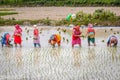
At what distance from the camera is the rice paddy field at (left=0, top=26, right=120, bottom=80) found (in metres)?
15.8

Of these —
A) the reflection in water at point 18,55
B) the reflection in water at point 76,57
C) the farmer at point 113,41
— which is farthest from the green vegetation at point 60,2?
the reflection in water at point 76,57

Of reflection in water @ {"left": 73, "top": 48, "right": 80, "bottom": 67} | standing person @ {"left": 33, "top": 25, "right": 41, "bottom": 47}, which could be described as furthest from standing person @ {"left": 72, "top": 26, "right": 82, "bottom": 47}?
standing person @ {"left": 33, "top": 25, "right": 41, "bottom": 47}

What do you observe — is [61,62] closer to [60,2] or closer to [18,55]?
[18,55]

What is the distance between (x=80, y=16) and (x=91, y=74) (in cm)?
2118

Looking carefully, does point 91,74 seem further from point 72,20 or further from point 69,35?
point 72,20

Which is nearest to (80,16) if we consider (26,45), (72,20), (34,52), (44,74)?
(72,20)

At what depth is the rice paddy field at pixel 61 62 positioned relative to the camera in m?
15.8

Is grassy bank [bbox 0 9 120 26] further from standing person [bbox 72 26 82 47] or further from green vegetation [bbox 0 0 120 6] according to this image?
green vegetation [bbox 0 0 120 6]

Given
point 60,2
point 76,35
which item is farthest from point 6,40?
point 60,2

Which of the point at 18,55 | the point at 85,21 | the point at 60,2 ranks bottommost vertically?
the point at 60,2

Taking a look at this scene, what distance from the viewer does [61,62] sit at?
18.5m

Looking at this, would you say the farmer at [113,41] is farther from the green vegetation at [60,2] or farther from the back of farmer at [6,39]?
the green vegetation at [60,2]

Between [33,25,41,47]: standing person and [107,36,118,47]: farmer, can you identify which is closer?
[107,36,118,47]: farmer

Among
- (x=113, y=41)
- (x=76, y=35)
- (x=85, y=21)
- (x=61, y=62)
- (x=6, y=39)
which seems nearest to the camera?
(x=61, y=62)
